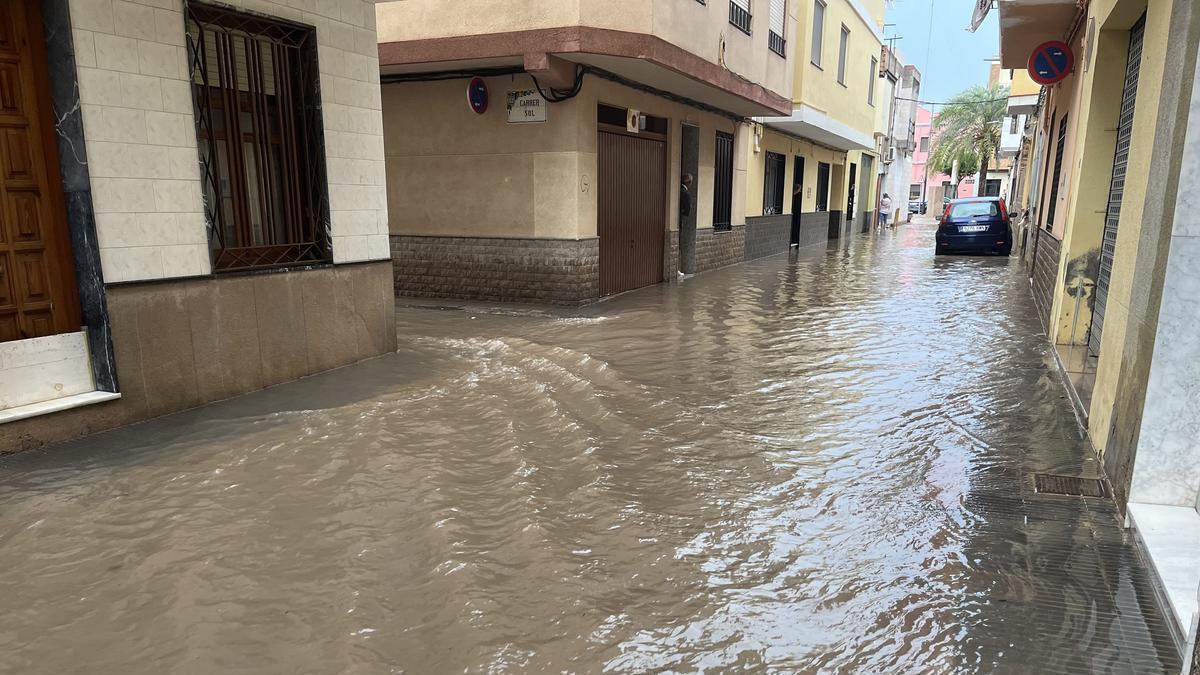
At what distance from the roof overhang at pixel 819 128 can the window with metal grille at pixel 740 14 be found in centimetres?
391

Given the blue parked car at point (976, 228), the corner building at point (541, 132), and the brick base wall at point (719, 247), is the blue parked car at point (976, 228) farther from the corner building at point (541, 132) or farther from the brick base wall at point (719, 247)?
the corner building at point (541, 132)

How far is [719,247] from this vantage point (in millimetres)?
15922

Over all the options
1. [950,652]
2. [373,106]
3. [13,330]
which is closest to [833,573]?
[950,652]

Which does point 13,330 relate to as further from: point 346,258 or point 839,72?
point 839,72

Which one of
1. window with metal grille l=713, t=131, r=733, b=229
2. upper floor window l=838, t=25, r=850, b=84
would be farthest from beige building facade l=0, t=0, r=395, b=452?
upper floor window l=838, t=25, r=850, b=84

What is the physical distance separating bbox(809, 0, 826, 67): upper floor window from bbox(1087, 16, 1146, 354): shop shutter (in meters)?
A: 12.5

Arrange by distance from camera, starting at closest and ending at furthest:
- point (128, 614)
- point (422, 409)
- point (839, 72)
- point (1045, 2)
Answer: point (128, 614)
point (422, 409)
point (1045, 2)
point (839, 72)

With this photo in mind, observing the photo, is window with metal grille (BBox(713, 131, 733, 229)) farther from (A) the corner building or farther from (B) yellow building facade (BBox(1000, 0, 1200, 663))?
(B) yellow building facade (BBox(1000, 0, 1200, 663))

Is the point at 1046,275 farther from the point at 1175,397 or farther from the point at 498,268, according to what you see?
the point at 498,268

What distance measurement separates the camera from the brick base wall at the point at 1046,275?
857cm

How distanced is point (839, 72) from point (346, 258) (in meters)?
17.7

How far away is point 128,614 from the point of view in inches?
118

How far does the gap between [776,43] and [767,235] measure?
560cm

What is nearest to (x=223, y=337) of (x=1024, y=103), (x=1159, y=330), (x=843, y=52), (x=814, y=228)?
(x=1159, y=330)
